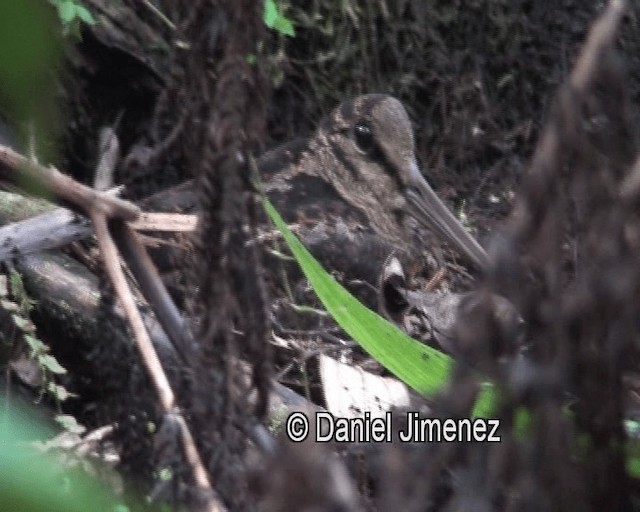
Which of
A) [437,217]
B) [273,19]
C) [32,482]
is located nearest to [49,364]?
[273,19]

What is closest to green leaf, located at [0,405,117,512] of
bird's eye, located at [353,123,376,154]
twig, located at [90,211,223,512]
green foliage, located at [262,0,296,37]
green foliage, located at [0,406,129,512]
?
green foliage, located at [0,406,129,512]

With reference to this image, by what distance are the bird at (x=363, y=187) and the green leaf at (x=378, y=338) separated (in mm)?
1246

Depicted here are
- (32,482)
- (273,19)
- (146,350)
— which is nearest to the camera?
(32,482)

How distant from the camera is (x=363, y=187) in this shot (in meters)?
3.10

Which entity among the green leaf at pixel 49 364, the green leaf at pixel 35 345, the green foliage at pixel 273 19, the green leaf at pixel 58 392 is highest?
the green foliage at pixel 273 19

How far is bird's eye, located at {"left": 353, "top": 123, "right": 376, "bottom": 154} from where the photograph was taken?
3.01 meters

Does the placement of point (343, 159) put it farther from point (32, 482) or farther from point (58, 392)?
point (32, 482)

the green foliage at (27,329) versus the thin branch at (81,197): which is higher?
the green foliage at (27,329)

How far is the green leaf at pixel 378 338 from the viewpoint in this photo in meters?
1.28

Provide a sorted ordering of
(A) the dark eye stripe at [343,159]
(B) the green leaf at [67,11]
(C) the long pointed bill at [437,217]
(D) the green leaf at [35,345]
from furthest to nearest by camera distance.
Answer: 1. (A) the dark eye stripe at [343,159]
2. (C) the long pointed bill at [437,217]
3. (D) the green leaf at [35,345]
4. (B) the green leaf at [67,11]

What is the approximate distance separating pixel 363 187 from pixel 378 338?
1.81 meters

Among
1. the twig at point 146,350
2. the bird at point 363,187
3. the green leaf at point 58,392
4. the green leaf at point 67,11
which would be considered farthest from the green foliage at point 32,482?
the bird at point 363,187

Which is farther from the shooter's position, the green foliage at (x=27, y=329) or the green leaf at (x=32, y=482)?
the green foliage at (x=27, y=329)

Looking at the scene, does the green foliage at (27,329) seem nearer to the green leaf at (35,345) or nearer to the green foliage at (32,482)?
the green leaf at (35,345)
